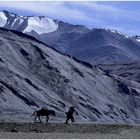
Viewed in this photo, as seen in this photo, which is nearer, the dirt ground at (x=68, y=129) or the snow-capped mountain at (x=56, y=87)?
the dirt ground at (x=68, y=129)

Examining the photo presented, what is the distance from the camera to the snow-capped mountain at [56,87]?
94250mm

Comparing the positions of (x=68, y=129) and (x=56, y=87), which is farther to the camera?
(x=56, y=87)

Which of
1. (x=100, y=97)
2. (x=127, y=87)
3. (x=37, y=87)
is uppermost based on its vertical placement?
(x=37, y=87)

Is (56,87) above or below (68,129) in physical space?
below

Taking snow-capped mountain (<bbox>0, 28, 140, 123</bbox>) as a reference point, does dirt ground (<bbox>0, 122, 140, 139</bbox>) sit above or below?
above

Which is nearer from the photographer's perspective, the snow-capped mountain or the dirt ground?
the dirt ground

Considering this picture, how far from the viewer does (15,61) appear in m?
113

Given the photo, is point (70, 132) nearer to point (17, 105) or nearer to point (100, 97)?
point (17, 105)

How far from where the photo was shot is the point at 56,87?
366 ft

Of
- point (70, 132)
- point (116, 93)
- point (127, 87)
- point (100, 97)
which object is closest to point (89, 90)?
point (100, 97)

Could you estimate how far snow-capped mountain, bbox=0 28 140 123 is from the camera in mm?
94250

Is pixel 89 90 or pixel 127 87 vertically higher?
pixel 89 90

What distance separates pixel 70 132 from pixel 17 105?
60.9 meters

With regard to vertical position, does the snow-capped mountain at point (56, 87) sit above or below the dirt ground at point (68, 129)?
below
